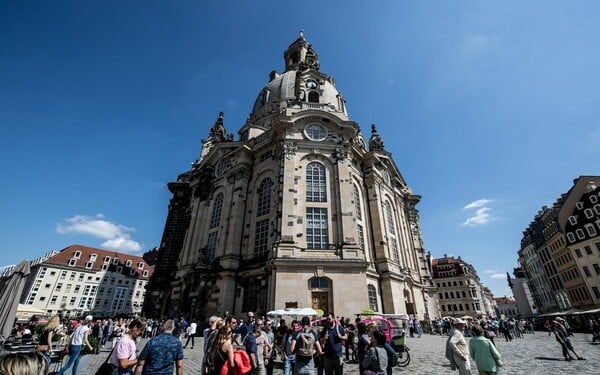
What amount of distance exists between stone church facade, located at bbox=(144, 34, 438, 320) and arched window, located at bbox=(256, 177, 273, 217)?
0.41 feet

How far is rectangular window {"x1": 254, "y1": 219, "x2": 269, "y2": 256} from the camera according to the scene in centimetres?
2570

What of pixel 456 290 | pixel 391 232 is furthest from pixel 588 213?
pixel 456 290

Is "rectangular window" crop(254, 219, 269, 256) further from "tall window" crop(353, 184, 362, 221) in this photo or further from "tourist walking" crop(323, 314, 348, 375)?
"tourist walking" crop(323, 314, 348, 375)

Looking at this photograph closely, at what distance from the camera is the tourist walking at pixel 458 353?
615 cm

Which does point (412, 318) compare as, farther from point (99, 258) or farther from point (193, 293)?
point (99, 258)

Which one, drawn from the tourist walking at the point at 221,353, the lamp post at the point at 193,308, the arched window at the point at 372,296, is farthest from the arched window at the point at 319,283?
the tourist walking at the point at 221,353

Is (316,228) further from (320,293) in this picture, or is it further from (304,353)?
(304,353)

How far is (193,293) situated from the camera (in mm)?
26703

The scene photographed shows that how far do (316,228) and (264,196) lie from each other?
726cm

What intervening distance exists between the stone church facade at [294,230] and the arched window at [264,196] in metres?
0.12

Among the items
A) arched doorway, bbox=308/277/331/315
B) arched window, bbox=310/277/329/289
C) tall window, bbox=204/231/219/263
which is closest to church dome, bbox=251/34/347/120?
tall window, bbox=204/231/219/263

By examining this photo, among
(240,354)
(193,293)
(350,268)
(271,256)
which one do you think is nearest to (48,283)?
(193,293)

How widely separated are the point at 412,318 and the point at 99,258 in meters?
57.8

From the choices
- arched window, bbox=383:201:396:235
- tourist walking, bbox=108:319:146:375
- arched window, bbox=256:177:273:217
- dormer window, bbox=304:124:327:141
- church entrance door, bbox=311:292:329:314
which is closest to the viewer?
tourist walking, bbox=108:319:146:375
